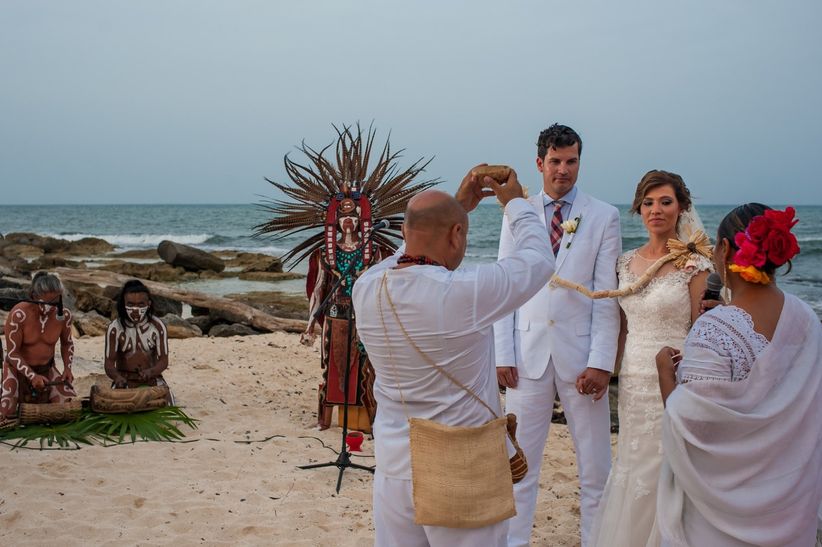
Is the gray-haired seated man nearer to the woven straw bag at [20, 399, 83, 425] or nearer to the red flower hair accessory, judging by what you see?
the woven straw bag at [20, 399, 83, 425]

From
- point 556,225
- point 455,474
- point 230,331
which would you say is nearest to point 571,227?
point 556,225

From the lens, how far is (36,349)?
6.34 m

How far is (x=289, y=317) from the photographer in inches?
467

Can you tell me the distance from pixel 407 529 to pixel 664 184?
217 cm

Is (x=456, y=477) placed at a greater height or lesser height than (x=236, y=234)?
greater

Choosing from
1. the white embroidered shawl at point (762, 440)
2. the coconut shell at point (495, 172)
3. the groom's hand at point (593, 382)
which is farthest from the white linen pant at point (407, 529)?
the groom's hand at point (593, 382)

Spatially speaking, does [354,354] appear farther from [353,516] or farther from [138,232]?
[138,232]

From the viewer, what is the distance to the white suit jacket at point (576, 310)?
12.8 feet

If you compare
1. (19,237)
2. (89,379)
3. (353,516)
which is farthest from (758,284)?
(19,237)

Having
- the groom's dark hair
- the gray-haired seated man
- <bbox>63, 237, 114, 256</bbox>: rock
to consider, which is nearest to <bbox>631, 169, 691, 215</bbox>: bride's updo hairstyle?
the groom's dark hair

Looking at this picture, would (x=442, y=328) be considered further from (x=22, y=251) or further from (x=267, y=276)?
(x=22, y=251)

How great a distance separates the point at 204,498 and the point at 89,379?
3.41 m

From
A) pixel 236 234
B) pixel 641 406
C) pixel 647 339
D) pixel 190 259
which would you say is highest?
pixel 647 339

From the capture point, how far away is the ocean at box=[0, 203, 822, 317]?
21359 mm
